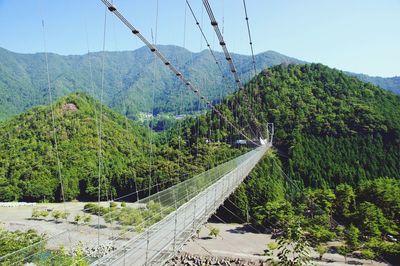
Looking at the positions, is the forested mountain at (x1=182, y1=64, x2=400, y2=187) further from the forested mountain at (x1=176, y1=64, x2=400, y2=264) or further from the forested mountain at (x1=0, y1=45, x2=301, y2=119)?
the forested mountain at (x1=0, y1=45, x2=301, y2=119)

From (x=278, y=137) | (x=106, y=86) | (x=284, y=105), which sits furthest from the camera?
(x=106, y=86)

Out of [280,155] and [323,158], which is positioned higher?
[280,155]

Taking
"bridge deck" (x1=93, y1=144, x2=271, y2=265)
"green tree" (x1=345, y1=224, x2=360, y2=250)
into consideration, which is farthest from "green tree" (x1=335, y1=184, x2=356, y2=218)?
"bridge deck" (x1=93, y1=144, x2=271, y2=265)

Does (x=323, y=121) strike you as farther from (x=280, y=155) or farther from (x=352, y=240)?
(x=352, y=240)

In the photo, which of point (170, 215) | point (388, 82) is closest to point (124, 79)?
point (388, 82)

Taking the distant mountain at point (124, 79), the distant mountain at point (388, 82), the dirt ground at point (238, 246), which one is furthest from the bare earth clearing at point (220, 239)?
the distant mountain at point (388, 82)

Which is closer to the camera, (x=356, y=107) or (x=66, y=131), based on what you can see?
(x=356, y=107)

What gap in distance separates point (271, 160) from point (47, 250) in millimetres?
26515

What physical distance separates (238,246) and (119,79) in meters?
134

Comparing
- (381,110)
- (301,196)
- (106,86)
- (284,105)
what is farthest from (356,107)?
(106,86)

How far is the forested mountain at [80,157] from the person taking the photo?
30.0m

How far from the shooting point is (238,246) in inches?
719

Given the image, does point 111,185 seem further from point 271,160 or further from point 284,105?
point 284,105

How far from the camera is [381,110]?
3597 centimetres
